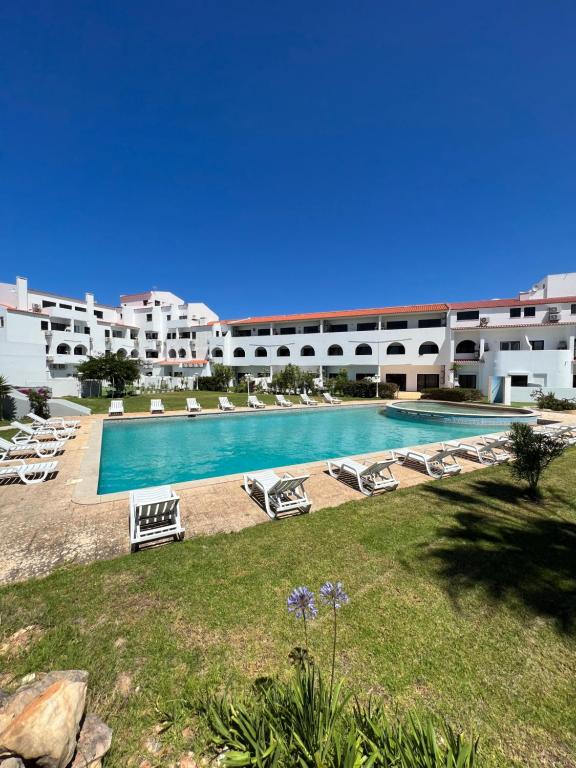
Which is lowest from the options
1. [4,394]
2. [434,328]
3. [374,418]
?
[374,418]

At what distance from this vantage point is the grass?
2.30 m

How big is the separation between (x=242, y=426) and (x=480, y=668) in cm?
1549

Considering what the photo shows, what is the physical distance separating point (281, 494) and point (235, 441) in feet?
25.9

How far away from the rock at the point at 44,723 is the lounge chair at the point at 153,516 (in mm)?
2571

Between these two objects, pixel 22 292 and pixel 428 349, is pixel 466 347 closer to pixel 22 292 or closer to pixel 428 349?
pixel 428 349

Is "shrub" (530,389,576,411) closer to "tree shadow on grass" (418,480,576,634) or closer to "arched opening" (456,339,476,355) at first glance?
"arched opening" (456,339,476,355)

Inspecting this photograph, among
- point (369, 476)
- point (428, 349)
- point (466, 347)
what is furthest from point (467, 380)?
point (369, 476)

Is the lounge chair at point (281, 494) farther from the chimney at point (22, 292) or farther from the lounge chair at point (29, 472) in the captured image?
the chimney at point (22, 292)

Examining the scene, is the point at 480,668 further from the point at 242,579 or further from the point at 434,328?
the point at 434,328

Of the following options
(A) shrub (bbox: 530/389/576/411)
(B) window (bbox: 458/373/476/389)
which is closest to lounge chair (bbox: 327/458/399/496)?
(A) shrub (bbox: 530/389/576/411)

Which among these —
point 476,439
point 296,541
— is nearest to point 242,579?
point 296,541

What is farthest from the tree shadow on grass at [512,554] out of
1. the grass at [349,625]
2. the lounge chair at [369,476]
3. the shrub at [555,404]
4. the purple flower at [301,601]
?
the shrub at [555,404]

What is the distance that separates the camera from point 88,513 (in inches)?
230

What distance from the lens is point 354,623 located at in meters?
3.14
